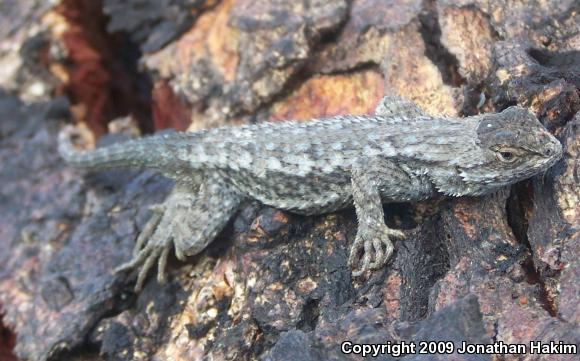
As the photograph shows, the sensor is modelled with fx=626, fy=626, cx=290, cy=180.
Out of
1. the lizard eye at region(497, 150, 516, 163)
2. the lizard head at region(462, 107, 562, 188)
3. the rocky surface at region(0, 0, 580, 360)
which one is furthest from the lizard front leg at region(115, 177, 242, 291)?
the lizard eye at region(497, 150, 516, 163)

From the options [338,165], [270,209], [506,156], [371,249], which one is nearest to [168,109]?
[270,209]

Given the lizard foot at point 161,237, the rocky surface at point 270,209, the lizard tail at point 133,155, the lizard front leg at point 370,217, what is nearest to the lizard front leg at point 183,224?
the lizard foot at point 161,237

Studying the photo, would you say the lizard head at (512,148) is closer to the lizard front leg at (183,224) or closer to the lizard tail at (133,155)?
the lizard front leg at (183,224)

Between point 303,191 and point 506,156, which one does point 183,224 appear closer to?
point 303,191

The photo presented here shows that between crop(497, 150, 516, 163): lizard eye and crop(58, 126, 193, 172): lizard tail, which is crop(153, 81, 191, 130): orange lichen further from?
crop(497, 150, 516, 163): lizard eye

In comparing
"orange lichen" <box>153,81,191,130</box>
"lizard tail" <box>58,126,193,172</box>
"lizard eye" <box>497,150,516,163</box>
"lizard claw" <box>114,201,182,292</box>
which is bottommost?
"lizard claw" <box>114,201,182,292</box>

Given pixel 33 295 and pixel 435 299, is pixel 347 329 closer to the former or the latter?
pixel 435 299

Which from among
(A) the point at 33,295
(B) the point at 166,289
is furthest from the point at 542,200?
(A) the point at 33,295
